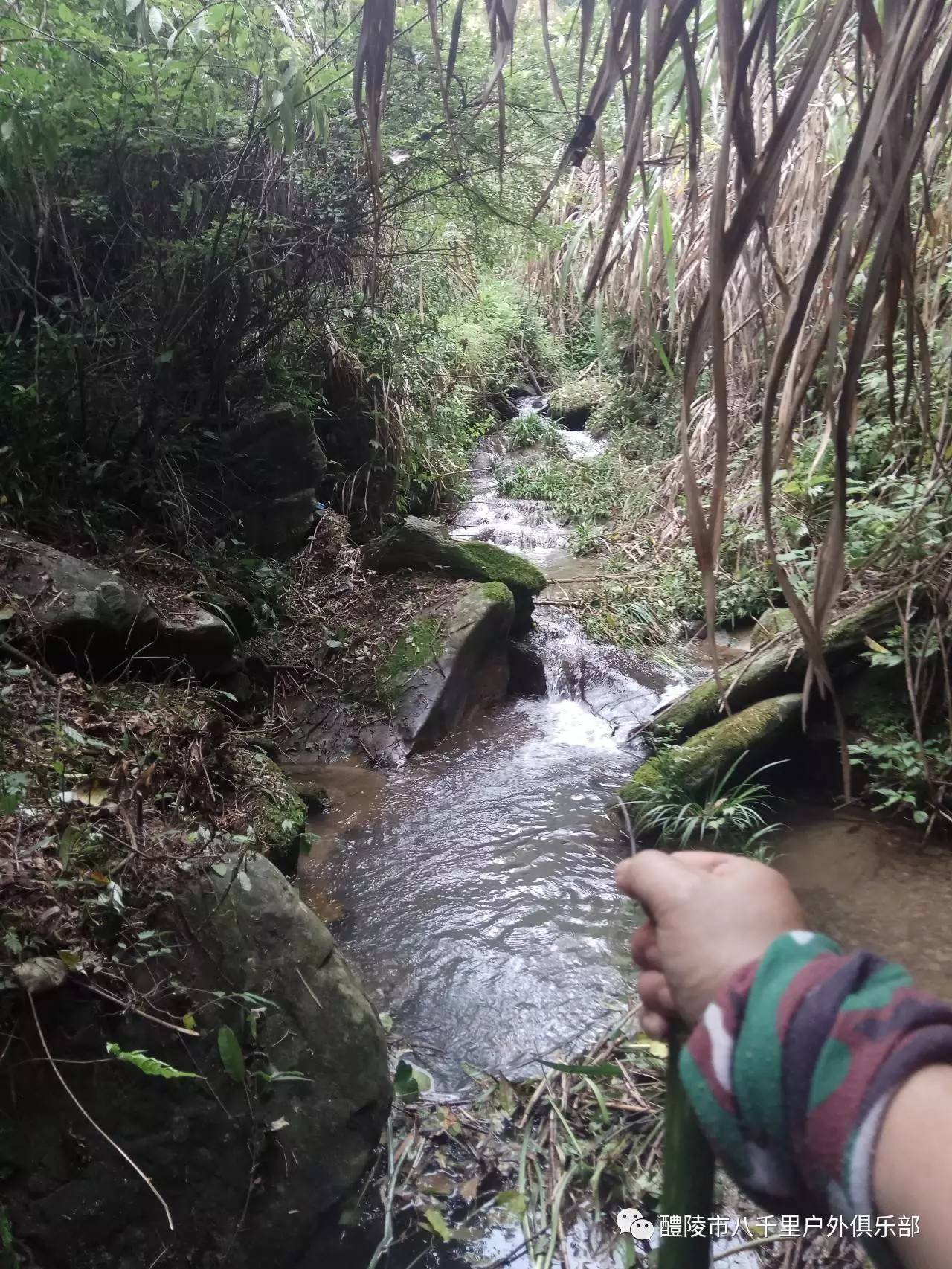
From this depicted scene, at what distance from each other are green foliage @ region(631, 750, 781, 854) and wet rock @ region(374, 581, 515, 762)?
A: 4.35 ft

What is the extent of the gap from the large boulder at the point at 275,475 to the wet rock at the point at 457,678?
1.18 metres

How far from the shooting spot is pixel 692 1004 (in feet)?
2.20

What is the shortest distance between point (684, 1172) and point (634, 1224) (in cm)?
149

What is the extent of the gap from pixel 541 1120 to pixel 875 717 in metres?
2.35

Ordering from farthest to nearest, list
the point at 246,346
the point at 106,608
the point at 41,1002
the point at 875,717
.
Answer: the point at 246,346, the point at 875,717, the point at 106,608, the point at 41,1002

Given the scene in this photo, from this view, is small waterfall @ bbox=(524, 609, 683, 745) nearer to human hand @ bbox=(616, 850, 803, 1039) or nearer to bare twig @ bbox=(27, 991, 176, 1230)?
bare twig @ bbox=(27, 991, 176, 1230)

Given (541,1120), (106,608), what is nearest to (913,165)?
(541,1120)

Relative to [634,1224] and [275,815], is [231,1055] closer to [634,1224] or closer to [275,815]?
[634,1224]

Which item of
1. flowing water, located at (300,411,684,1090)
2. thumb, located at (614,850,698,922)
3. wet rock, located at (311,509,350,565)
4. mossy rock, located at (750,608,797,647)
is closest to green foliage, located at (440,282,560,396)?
wet rock, located at (311,509,350,565)

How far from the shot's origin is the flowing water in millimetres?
2598

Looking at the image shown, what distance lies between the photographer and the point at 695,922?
70cm

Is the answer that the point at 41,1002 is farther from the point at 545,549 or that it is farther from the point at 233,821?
the point at 545,549

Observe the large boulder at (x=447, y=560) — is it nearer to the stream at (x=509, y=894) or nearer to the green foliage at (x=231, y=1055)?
the stream at (x=509, y=894)

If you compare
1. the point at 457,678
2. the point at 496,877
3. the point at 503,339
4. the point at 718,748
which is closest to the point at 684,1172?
the point at 496,877
